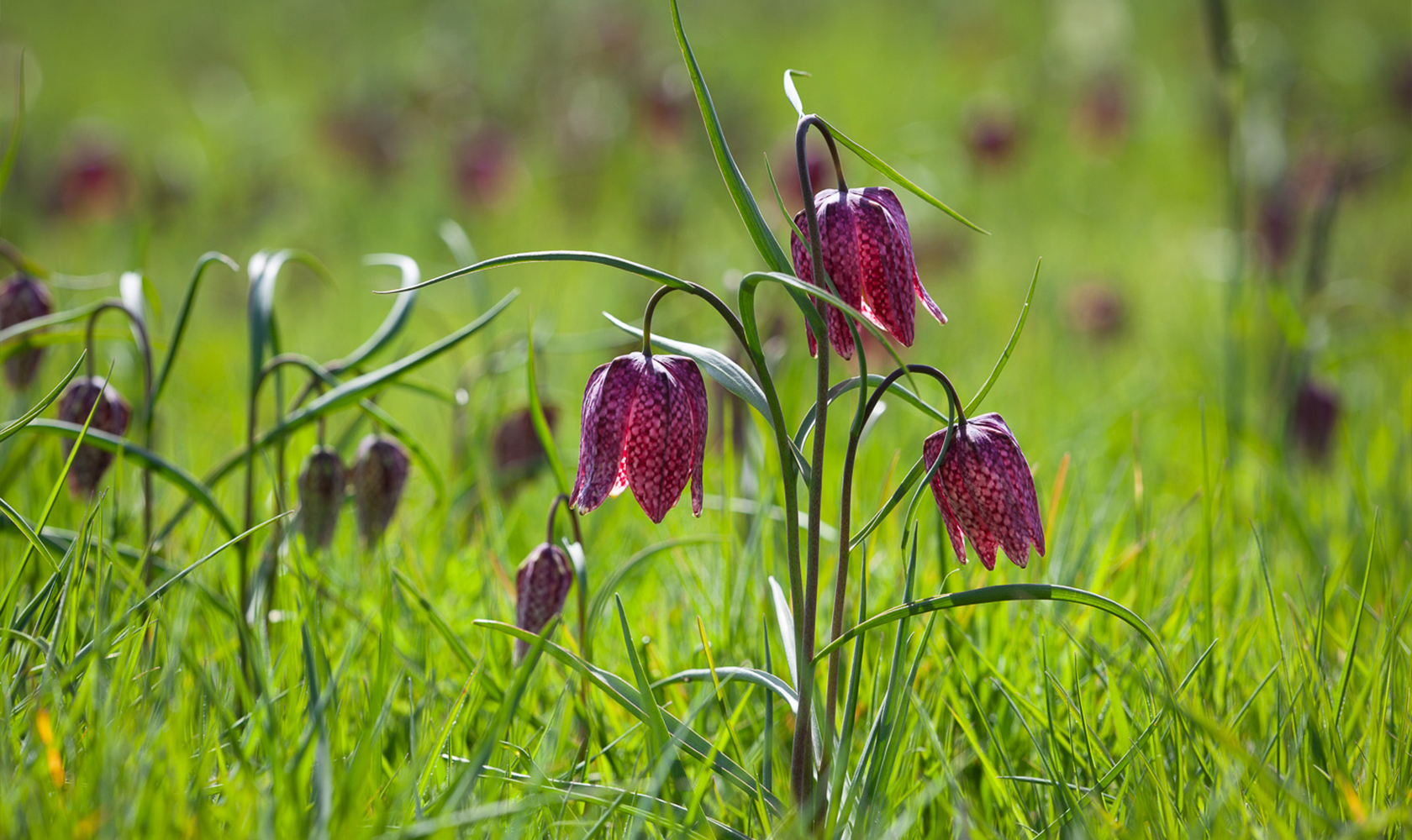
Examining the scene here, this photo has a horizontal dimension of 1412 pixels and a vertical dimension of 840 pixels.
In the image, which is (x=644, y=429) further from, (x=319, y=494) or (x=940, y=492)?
(x=319, y=494)

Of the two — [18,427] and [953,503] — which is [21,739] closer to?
[18,427]

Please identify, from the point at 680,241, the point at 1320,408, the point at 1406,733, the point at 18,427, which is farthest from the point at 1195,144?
the point at 18,427

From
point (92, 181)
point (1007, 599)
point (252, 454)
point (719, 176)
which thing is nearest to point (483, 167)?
point (719, 176)

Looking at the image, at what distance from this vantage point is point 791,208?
329 cm

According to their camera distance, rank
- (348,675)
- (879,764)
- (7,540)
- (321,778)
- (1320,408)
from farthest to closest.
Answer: (1320,408)
(7,540)
(348,675)
(879,764)
(321,778)

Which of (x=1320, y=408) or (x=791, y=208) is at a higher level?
(x=791, y=208)

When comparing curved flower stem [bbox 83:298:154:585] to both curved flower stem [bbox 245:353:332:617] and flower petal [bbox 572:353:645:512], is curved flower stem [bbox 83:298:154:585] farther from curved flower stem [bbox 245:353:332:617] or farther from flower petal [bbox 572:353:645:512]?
flower petal [bbox 572:353:645:512]

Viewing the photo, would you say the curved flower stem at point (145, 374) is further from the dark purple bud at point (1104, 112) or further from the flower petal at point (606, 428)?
the dark purple bud at point (1104, 112)

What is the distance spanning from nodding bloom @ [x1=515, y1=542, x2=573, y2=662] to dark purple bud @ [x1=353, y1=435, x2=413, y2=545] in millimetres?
278

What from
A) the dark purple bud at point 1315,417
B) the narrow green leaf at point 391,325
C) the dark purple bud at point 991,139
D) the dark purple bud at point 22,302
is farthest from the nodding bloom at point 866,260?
the dark purple bud at point 991,139

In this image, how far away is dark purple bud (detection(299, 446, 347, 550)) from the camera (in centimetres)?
122

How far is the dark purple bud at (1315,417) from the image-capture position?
2006 mm

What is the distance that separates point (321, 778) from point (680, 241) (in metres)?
3.60

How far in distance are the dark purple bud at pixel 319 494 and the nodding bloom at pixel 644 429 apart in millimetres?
497
